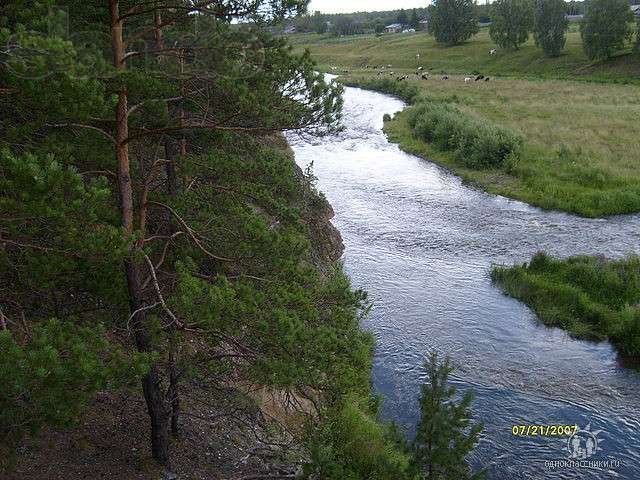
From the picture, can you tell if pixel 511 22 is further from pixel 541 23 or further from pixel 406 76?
pixel 406 76

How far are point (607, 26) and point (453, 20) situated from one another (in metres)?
37.2

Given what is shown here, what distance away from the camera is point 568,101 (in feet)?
177

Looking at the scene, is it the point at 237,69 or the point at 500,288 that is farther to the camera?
the point at 500,288

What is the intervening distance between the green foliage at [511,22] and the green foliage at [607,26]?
15.6 metres

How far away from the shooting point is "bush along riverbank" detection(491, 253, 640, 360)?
1662cm

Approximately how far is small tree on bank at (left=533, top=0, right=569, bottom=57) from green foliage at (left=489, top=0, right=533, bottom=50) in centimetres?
564

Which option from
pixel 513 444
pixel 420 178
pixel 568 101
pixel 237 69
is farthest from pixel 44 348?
pixel 568 101

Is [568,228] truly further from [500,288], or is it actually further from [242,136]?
[242,136]

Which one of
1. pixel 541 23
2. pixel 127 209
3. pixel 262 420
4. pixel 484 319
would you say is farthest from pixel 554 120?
pixel 127 209

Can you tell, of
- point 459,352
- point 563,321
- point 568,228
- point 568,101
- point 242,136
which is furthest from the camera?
point 568,101

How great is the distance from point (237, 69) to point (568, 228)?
20391mm

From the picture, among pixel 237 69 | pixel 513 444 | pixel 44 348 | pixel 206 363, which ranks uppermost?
pixel 237 69

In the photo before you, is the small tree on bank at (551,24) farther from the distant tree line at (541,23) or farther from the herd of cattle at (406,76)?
the herd of cattle at (406,76)

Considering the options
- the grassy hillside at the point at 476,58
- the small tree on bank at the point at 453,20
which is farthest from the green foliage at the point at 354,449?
the small tree on bank at the point at 453,20
